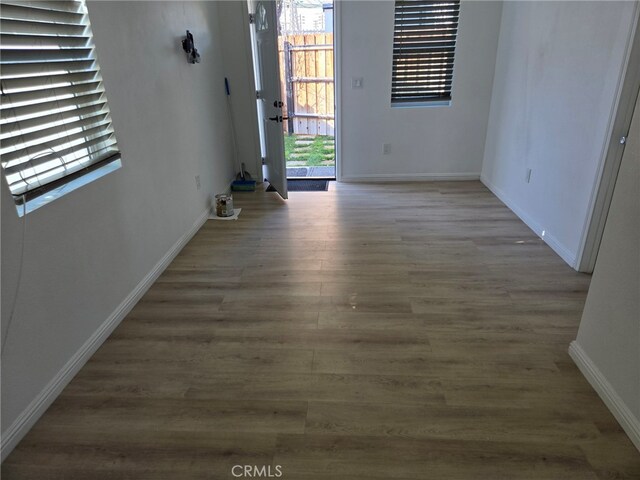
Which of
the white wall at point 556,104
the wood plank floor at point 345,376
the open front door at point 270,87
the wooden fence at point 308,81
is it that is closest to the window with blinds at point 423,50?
the white wall at point 556,104

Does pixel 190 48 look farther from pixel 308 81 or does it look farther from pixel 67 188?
pixel 308 81

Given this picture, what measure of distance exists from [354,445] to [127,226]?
175 cm

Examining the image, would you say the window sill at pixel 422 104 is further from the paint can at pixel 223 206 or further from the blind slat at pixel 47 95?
the blind slat at pixel 47 95

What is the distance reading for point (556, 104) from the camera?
3.08 meters

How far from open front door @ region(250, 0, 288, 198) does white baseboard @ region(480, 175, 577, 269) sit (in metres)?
2.14

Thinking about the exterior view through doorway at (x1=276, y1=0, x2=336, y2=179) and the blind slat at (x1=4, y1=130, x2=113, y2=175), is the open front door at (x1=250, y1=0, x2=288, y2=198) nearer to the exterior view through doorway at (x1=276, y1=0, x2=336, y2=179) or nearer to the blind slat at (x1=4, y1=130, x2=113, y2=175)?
the exterior view through doorway at (x1=276, y1=0, x2=336, y2=179)

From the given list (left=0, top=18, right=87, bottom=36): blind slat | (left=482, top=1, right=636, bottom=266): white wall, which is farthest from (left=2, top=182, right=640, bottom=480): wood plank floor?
(left=0, top=18, right=87, bottom=36): blind slat

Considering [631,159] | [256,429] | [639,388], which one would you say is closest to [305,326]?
[256,429]

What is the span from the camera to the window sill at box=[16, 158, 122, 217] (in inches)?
66.1

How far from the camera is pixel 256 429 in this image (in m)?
1.68

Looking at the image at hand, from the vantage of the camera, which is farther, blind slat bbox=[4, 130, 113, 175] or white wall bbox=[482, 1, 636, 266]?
white wall bbox=[482, 1, 636, 266]

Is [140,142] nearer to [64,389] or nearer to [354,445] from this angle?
[64,389]

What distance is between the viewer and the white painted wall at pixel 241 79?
4.21 meters

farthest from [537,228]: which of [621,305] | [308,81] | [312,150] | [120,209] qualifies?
[308,81]
